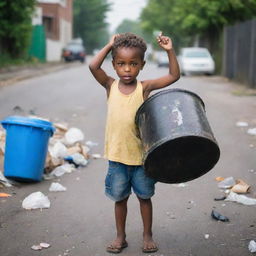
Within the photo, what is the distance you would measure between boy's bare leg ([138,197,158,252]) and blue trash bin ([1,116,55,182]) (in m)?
1.96

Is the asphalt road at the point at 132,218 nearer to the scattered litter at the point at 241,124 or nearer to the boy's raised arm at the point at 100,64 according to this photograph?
the boy's raised arm at the point at 100,64

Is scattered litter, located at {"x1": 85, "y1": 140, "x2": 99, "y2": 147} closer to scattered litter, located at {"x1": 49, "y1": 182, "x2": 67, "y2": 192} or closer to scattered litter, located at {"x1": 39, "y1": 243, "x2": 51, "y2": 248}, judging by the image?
scattered litter, located at {"x1": 49, "y1": 182, "x2": 67, "y2": 192}

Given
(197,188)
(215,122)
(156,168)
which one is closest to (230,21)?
(215,122)

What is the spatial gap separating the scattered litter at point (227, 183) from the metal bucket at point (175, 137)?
2.03 meters

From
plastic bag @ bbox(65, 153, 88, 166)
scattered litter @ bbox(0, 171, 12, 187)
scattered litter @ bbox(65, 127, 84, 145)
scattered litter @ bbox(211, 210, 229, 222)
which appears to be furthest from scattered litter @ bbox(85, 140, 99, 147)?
scattered litter @ bbox(211, 210, 229, 222)

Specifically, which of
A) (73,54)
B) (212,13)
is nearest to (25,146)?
(212,13)

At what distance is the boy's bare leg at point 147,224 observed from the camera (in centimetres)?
383

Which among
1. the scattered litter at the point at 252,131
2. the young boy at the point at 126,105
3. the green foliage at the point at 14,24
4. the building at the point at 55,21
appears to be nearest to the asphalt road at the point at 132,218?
the young boy at the point at 126,105

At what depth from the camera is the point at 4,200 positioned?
203 inches

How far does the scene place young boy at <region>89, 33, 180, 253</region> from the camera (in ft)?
11.8

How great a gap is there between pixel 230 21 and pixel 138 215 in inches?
1002

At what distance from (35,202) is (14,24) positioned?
2152 centimetres

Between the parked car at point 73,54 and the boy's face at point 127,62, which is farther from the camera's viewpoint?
the parked car at point 73,54

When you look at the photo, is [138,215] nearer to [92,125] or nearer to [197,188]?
[197,188]
